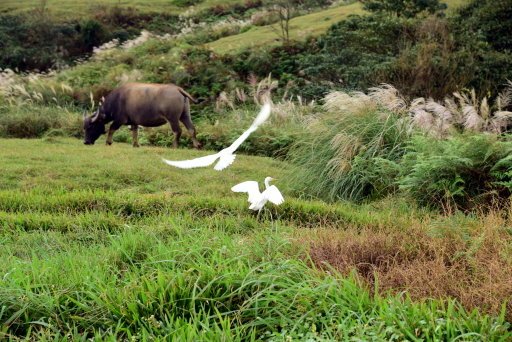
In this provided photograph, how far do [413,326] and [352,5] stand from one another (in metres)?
26.9

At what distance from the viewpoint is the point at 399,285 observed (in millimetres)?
3924

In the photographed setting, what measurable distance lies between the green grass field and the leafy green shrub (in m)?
0.45

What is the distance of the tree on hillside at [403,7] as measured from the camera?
1848 cm

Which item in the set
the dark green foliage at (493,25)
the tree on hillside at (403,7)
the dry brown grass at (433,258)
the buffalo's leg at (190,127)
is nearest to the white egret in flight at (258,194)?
the dry brown grass at (433,258)

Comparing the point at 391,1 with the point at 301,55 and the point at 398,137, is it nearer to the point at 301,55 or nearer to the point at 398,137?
the point at 301,55

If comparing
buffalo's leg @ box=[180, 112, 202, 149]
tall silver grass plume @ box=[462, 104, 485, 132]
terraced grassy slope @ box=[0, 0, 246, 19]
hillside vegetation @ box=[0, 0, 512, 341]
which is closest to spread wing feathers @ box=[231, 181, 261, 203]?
hillside vegetation @ box=[0, 0, 512, 341]

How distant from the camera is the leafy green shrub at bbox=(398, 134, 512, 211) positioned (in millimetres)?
6453

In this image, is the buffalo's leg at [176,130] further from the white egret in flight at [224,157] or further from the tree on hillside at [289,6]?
the tree on hillside at [289,6]

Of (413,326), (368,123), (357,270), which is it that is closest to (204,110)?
(368,123)

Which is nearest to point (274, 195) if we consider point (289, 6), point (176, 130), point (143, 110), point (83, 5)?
point (176, 130)

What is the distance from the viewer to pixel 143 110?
11.9 meters

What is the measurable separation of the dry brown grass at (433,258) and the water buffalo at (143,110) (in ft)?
23.5

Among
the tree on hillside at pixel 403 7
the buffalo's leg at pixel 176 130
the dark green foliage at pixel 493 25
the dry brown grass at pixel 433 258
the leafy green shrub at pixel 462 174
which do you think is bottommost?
the buffalo's leg at pixel 176 130

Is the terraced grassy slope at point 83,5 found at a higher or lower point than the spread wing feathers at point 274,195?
higher
